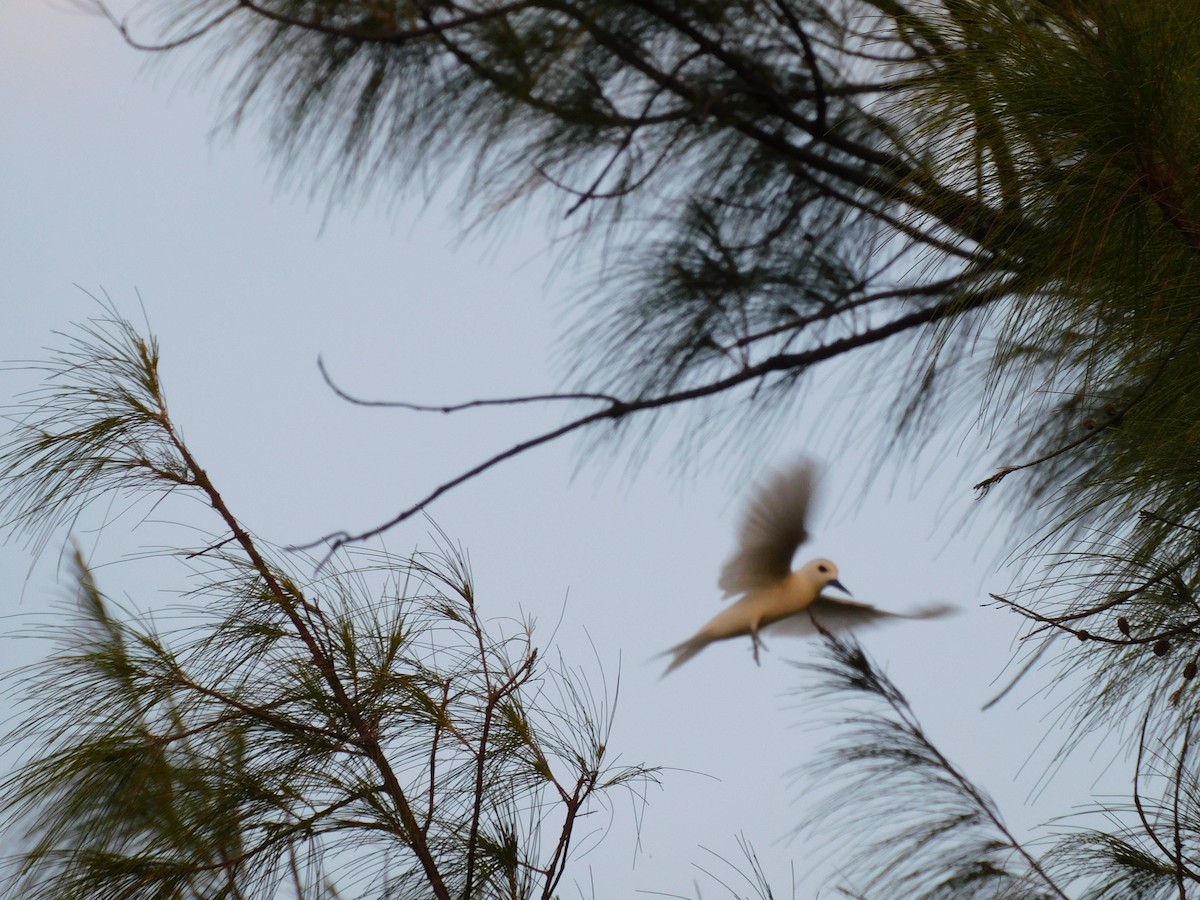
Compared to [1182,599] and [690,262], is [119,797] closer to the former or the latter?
[1182,599]

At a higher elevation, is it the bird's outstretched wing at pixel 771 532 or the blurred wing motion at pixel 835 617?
the bird's outstretched wing at pixel 771 532

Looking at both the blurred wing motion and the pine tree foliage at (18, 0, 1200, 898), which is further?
the blurred wing motion

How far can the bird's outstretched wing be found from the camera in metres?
1.40

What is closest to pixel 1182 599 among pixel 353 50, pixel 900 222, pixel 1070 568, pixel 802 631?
pixel 1070 568

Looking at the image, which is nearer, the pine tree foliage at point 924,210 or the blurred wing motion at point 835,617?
the pine tree foliage at point 924,210

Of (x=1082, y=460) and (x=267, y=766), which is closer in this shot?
(x=267, y=766)

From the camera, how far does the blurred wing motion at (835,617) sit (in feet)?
4.72

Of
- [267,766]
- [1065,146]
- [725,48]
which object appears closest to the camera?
[1065,146]

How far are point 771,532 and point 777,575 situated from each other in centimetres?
5

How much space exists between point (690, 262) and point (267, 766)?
3.03 ft

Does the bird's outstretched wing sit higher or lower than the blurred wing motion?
higher

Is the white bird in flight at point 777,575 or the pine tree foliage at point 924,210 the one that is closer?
the pine tree foliage at point 924,210

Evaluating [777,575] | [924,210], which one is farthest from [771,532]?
[924,210]

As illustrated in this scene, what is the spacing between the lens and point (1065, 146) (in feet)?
1.93
